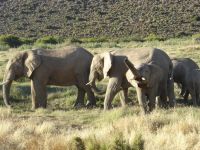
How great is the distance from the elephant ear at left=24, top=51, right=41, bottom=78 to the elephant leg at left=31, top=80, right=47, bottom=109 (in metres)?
0.38

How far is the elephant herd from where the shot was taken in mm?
16359

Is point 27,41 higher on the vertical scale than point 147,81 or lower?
lower

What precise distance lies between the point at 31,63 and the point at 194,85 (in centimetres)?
526

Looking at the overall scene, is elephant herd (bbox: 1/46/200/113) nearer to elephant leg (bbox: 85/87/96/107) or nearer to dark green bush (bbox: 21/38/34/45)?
elephant leg (bbox: 85/87/96/107)

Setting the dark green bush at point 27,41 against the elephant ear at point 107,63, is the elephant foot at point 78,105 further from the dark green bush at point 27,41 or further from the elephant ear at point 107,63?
the dark green bush at point 27,41

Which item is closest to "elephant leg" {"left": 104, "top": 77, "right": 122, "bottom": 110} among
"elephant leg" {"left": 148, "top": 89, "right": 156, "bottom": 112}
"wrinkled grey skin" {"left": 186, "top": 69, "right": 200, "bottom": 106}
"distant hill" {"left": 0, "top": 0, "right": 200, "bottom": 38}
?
"elephant leg" {"left": 148, "top": 89, "right": 156, "bottom": 112}

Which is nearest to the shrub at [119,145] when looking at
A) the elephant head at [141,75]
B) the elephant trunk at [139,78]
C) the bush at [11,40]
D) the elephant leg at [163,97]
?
the elephant trunk at [139,78]

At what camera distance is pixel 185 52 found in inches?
1245

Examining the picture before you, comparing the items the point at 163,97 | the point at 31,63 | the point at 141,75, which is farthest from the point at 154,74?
the point at 31,63

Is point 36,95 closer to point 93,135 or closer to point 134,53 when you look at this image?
point 134,53

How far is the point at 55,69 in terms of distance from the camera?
1873 centimetres

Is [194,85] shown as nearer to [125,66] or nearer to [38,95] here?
[125,66]

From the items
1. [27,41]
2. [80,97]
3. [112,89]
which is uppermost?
[112,89]

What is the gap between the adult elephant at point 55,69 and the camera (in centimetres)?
1848
